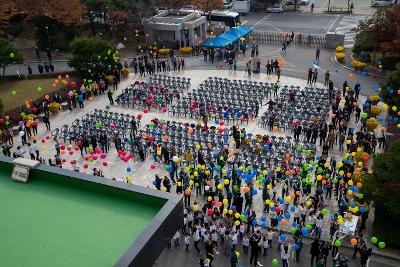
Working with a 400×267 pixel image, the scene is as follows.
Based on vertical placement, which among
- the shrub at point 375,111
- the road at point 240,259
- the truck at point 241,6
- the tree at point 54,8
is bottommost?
the road at point 240,259

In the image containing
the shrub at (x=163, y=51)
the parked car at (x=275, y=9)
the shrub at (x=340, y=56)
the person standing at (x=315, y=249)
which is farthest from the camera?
the parked car at (x=275, y=9)

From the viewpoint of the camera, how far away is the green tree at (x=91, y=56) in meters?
33.9

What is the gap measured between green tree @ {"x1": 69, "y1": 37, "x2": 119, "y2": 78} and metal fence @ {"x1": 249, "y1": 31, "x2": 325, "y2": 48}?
16.1 meters

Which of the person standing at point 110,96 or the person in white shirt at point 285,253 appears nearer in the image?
the person in white shirt at point 285,253

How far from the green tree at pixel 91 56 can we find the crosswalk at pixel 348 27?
2154 cm

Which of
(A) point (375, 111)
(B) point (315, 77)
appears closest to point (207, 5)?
(B) point (315, 77)

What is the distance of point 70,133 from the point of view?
1043 inches

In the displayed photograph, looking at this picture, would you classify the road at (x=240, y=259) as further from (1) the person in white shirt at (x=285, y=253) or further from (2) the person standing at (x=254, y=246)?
(1) the person in white shirt at (x=285, y=253)

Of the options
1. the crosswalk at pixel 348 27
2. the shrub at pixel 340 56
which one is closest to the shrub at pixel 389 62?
the shrub at pixel 340 56

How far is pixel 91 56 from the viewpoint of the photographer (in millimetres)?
33812

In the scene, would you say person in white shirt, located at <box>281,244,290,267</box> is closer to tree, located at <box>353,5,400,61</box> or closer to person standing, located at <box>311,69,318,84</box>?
person standing, located at <box>311,69,318,84</box>

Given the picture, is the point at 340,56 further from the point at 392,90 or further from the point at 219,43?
the point at 392,90

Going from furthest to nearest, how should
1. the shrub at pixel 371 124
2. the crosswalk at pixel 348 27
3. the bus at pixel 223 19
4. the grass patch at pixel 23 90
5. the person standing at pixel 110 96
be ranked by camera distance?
the bus at pixel 223 19, the crosswalk at pixel 348 27, the grass patch at pixel 23 90, the person standing at pixel 110 96, the shrub at pixel 371 124

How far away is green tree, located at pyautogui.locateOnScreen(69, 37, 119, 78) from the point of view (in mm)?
33906
